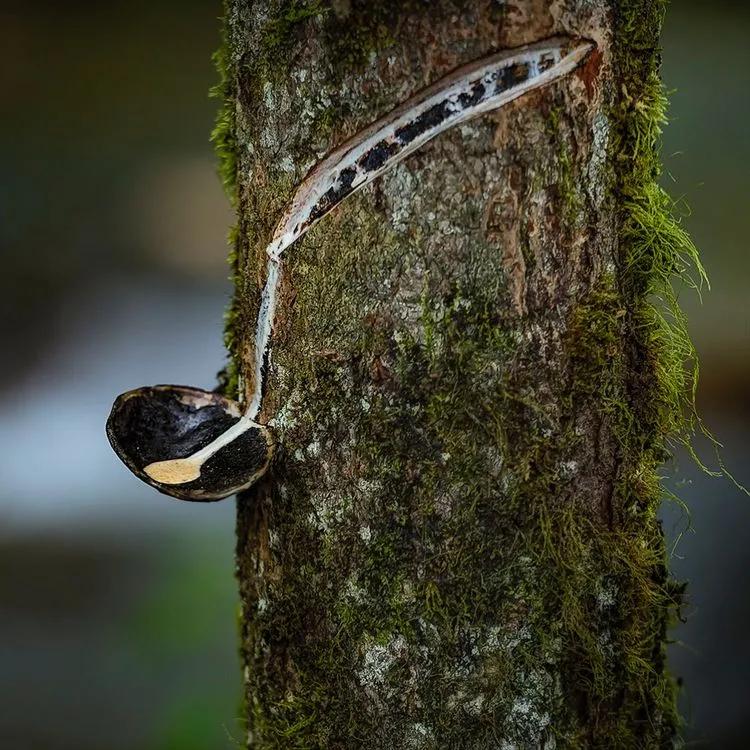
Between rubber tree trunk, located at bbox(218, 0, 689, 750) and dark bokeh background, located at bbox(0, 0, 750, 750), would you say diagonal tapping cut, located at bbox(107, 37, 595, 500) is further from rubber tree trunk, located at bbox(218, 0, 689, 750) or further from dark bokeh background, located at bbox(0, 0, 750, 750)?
dark bokeh background, located at bbox(0, 0, 750, 750)

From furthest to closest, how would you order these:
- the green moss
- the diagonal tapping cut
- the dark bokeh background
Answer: the dark bokeh background → the green moss → the diagonal tapping cut

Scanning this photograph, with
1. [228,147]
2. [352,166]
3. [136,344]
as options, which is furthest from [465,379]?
[136,344]

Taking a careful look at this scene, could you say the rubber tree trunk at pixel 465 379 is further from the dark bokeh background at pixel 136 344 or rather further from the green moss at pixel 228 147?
the dark bokeh background at pixel 136 344

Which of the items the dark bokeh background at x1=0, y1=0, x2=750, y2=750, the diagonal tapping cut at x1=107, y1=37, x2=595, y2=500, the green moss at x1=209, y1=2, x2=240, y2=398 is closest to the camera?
the diagonal tapping cut at x1=107, y1=37, x2=595, y2=500

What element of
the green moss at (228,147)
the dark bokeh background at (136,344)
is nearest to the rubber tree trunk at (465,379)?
the green moss at (228,147)

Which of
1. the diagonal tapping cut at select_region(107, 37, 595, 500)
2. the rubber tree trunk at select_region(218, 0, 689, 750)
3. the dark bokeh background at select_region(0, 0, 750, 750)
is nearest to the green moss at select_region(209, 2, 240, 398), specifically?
the rubber tree trunk at select_region(218, 0, 689, 750)

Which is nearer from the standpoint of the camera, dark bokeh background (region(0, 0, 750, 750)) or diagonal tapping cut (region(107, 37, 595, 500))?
diagonal tapping cut (region(107, 37, 595, 500))
